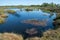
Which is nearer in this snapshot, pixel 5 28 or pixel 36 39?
pixel 36 39

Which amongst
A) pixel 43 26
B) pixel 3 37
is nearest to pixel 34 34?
pixel 43 26

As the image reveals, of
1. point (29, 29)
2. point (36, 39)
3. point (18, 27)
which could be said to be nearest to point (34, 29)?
point (29, 29)

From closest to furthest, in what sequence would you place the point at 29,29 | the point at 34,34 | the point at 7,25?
the point at 34,34
the point at 29,29
the point at 7,25

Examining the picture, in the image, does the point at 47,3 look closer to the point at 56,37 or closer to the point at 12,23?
the point at 12,23

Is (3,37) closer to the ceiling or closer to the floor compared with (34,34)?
closer to the ceiling

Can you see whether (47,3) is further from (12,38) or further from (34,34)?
(12,38)

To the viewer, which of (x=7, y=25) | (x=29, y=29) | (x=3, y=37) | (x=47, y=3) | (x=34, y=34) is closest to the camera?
(x=3, y=37)

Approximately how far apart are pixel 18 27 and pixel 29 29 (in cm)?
258

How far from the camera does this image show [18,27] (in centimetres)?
2764

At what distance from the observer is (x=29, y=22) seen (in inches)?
1177

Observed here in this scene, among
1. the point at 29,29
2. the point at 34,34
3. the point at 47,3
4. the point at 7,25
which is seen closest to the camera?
the point at 34,34

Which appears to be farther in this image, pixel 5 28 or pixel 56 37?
pixel 5 28

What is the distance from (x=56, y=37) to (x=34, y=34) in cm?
505

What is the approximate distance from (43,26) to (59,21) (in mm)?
4488
